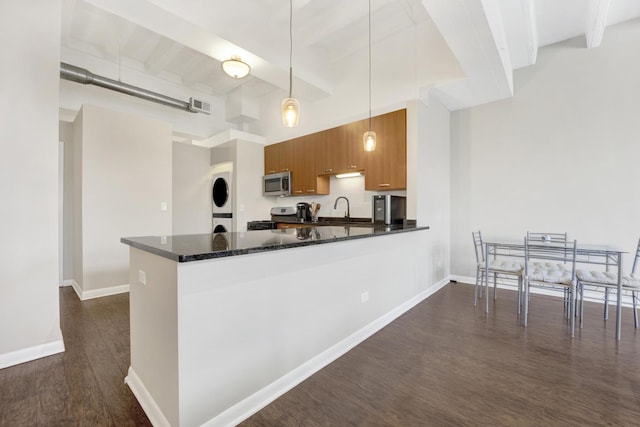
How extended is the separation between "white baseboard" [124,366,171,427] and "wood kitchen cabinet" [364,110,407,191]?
10.2 ft

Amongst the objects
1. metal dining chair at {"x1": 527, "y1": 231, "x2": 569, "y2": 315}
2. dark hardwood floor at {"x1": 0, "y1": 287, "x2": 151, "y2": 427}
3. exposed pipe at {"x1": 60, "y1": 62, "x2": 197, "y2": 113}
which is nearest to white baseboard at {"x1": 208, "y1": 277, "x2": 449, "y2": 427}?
dark hardwood floor at {"x1": 0, "y1": 287, "x2": 151, "y2": 427}

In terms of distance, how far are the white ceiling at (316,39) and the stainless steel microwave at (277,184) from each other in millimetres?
1393

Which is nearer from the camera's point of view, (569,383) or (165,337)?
(165,337)

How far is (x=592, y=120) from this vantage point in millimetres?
3279

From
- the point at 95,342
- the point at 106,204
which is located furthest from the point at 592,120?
the point at 106,204

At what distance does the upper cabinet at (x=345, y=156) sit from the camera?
11.6 feet

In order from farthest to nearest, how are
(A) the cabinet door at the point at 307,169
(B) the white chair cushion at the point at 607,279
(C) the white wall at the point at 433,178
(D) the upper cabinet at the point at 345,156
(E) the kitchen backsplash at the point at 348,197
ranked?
(A) the cabinet door at the point at 307,169, (E) the kitchen backsplash at the point at 348,197, (D) the upper cabinet at the point at 345,156, (C) the white wall at the point at 433,178, (B) the white chair cushion at the point at 607,279

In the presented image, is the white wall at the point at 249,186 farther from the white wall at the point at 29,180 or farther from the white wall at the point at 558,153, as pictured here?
the white wall at the point at 558,153

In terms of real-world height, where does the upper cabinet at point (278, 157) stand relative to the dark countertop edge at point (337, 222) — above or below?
above

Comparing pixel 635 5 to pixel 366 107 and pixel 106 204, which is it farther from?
pixel 106 204

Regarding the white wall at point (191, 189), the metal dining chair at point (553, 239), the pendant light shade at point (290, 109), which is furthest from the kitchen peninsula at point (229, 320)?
the white wall at point (191, 189)

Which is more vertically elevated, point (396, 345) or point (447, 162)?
point (447, 162)

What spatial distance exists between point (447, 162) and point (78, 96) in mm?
5628

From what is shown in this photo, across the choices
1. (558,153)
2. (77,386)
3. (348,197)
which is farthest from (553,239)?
(77,386)
